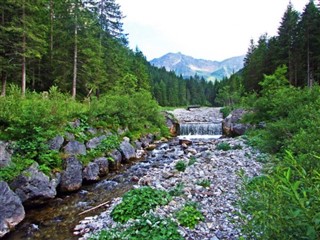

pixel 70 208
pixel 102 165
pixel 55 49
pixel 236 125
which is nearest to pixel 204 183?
pixel 70 208

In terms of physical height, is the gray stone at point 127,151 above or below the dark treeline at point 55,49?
below

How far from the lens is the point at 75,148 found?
10.5 metres

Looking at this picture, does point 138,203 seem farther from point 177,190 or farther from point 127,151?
point 127,151

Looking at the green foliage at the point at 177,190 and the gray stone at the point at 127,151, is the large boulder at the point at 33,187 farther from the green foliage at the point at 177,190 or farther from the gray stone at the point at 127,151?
the gray stone at the point at 127,151

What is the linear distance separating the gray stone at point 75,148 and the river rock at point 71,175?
53 cm

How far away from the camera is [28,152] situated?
28.0 feet

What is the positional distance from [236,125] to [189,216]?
18.0 metres

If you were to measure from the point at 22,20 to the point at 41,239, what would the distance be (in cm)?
1596

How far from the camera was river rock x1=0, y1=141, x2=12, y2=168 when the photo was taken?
304 inches

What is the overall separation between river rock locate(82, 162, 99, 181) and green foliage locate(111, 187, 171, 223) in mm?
3377

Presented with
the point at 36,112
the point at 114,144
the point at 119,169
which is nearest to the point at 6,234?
the point at 36,112

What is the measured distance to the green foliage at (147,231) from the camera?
518 centimetres

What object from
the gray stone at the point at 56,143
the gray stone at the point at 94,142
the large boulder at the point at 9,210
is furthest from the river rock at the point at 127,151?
the large boulder at the point at 9,210

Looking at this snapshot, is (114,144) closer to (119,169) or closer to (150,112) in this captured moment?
(119,169)
